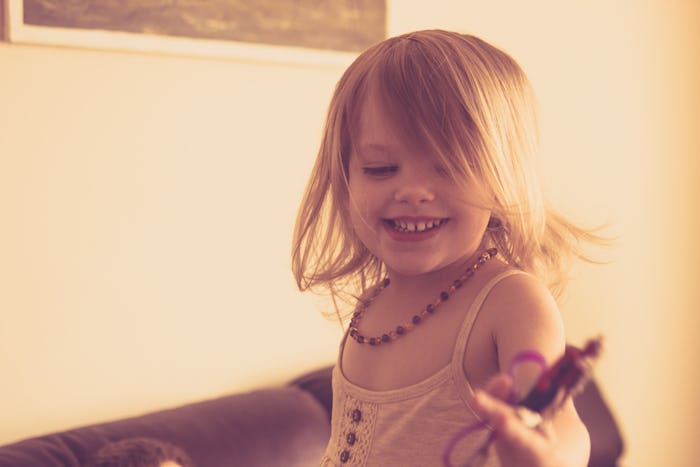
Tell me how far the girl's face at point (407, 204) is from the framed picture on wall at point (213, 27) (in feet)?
3.09

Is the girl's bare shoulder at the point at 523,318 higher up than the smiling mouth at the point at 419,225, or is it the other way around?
the smiling mouth at the point at 419,225

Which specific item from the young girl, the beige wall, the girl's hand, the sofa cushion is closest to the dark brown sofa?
the sofa cushion

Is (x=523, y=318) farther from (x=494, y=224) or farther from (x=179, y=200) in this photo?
(x=179, y=200)

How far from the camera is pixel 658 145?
277cm

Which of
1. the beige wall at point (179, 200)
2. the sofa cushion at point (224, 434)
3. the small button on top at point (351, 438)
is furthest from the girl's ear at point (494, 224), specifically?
the beige wall at point (179, 200)

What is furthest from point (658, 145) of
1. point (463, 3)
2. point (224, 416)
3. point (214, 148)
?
point (224, 416)

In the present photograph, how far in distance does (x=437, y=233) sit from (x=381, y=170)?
0.08 m

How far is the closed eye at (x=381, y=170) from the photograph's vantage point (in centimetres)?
79

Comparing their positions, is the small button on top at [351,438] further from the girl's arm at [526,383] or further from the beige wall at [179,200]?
the beige wall at [179,200]

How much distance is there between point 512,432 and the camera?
19.8 inches

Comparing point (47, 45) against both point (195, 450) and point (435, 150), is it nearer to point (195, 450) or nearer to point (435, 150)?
point (195, 450)

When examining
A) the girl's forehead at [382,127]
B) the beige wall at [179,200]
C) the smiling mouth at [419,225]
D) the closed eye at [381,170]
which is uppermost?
the girl's forehead at [382,127]

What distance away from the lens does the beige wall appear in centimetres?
155

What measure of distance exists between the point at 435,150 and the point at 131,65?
42.0 inches
